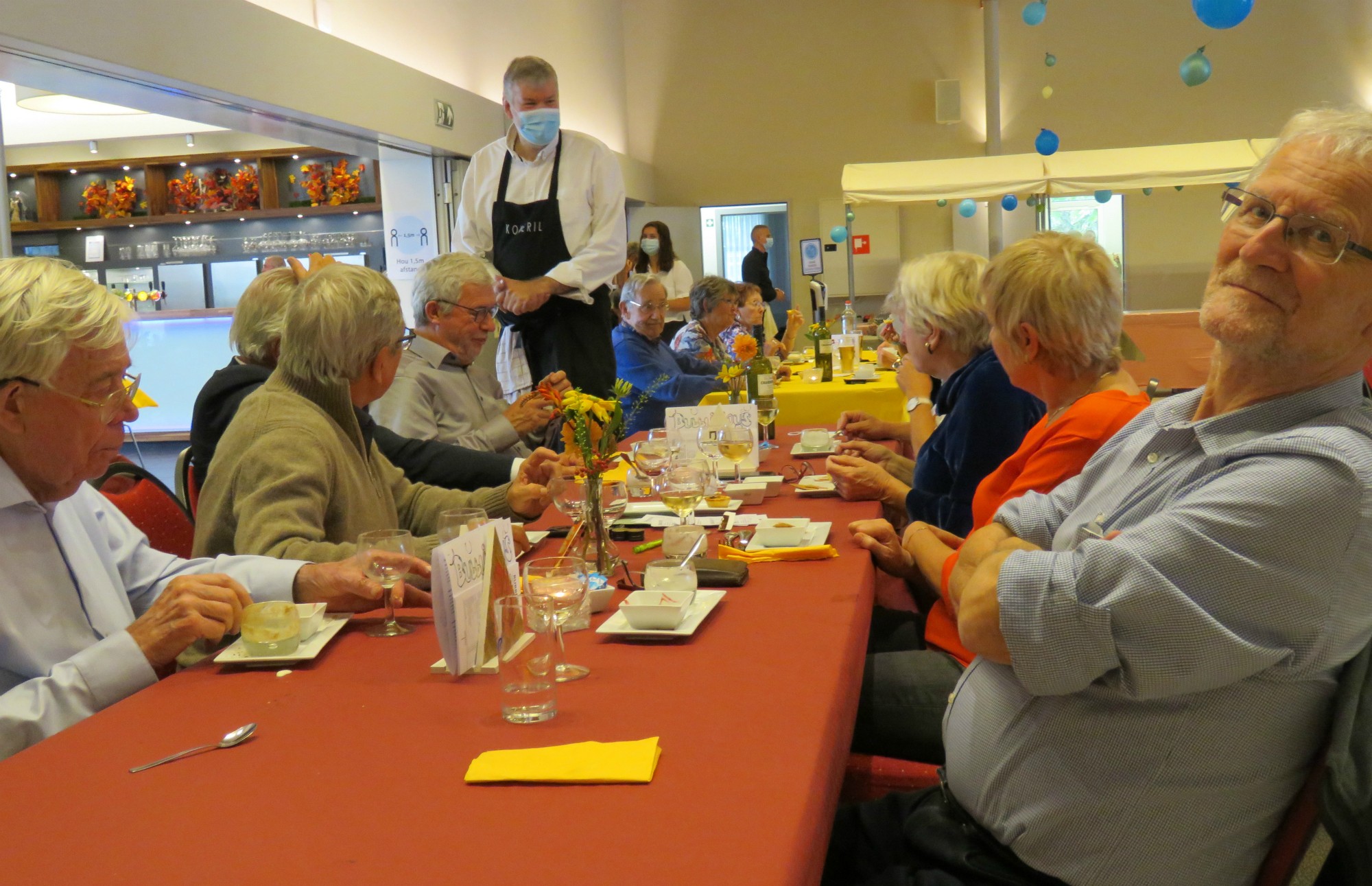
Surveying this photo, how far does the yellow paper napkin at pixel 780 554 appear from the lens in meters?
2.20

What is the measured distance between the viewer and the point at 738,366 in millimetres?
4184

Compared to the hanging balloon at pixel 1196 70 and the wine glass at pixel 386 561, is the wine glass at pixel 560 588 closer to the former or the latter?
the wine glass at pixel 386 561

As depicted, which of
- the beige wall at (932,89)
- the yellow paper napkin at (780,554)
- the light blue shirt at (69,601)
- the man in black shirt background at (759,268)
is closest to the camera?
the light blue shirt at (69,601)

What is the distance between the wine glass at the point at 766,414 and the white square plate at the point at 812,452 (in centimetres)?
24

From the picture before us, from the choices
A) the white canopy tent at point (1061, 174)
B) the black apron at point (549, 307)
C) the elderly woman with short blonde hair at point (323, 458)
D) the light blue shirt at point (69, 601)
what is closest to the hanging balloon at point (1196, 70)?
the white canopy tent at point (1061, 174)

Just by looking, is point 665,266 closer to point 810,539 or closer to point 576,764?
point 810,539

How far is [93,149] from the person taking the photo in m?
9.62

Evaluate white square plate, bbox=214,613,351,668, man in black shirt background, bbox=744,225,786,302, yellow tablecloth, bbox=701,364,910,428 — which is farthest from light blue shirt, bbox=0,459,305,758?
man in black shirt background, bbox=744,225,786,302

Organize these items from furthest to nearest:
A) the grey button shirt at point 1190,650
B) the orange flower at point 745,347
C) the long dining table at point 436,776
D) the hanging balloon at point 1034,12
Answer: the hanging balloon at point 1034,12 → the orange flower at point 745,347 → the grey button shirt at point 1190,650 → the long dining table at point 436,776

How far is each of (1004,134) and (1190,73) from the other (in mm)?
4427

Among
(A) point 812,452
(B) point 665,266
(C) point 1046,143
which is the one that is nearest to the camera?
(A) point 812,452

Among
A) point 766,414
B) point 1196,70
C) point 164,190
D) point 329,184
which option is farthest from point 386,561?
point 164,190

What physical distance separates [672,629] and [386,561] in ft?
1.70

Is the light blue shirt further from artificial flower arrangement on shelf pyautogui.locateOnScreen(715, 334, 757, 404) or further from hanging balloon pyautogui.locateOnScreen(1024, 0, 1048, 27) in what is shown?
hanging balloon pyautogui.locateOnScreen(1024, 0, 1048, 27)
